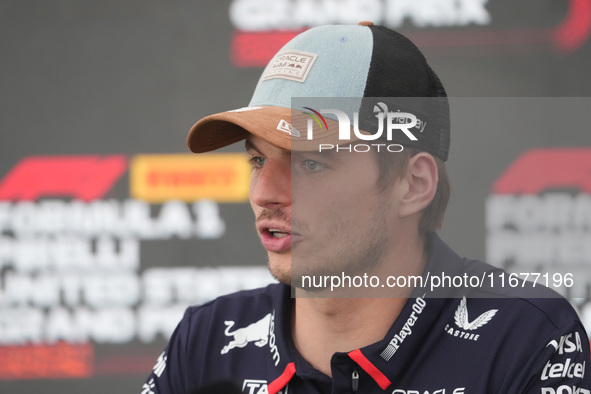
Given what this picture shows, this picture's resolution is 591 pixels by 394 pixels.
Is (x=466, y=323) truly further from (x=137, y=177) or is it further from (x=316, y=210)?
(x=137, y=177)

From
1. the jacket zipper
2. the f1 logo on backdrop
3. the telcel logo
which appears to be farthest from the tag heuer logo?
the f1 logo on backdrop

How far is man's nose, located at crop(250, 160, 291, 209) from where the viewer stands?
3.34 ft

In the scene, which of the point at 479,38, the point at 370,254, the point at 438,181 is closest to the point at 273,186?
the point at 370,254

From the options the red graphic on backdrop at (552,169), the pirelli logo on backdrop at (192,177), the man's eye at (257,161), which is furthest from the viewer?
the pirelli logo on backdrop at (192,177)

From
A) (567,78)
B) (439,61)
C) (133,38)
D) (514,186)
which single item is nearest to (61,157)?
(133,38)

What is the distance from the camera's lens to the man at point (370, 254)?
993 millimetres

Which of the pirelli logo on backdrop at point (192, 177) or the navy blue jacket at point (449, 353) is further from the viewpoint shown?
the pirelli logo on backdrop at point (192, 177)

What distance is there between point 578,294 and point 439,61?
2.48ft

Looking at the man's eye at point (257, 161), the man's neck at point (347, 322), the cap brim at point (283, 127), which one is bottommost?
the man's neck at point (347, 322)

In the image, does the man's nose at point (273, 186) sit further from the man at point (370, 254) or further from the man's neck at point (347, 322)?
the man's neck at point (347, 322)

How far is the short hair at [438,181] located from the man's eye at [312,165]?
3.4 inches

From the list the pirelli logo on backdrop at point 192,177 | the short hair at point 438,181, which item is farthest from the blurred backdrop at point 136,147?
the short hair at point 438,181

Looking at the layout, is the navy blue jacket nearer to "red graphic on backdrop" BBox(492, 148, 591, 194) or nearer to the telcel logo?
the telcel logo

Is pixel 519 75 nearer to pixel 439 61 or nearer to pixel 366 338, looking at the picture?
pixel 439 61
